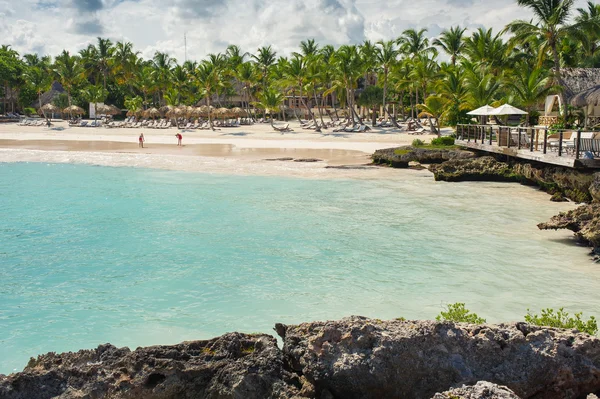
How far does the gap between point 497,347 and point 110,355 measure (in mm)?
3408

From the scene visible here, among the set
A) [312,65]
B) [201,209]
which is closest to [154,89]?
[312,65]

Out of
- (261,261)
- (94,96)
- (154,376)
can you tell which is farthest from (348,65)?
(154,376)

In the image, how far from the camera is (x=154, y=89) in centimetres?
7512

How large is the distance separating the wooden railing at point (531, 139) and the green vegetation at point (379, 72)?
4.74 metres

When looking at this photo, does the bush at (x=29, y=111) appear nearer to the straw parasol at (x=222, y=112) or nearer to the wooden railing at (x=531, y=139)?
the straw parasol at (x=222, y=112)

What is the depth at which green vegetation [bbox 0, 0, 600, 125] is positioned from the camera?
32.0 meters

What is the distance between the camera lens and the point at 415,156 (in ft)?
95.6

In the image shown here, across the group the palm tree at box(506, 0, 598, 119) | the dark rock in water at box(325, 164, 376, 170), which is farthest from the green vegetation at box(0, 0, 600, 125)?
the dark rock in water at box(325, 164, 376, 170)

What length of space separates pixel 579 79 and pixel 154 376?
118ft

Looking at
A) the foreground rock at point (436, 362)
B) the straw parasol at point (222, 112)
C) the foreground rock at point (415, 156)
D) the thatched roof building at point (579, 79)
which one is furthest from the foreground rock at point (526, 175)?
the straw parasol at point (222, 112)

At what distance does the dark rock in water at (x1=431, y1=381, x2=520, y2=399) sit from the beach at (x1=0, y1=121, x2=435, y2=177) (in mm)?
22589

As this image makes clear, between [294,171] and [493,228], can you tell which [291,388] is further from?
[294,171]

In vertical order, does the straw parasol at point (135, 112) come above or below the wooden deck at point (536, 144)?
above

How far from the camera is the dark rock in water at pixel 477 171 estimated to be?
23750 mm
